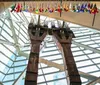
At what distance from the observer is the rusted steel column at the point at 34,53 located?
8.59 meters

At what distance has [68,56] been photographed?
405 inches

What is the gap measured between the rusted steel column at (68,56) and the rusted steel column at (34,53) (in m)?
0.93

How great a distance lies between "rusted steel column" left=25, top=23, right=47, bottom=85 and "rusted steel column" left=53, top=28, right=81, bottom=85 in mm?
935

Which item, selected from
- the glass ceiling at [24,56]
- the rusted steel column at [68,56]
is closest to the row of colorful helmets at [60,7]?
the rusted steel column at [68,56]

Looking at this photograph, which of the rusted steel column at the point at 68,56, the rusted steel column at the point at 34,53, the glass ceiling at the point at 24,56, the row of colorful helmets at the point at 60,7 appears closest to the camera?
the rusted steel column at the point at 34,53

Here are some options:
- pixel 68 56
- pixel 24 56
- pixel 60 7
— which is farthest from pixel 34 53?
pixel 24 56

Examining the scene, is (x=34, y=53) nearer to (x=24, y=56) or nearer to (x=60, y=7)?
(x=60, y=7)

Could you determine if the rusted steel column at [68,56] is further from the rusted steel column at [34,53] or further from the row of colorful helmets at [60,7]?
the row of colorful helmets at [60,7]

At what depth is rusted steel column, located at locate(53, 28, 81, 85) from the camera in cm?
892

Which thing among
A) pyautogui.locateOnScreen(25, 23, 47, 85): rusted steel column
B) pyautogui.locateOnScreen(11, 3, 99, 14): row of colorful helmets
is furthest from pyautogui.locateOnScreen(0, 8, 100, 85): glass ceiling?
pyautogui.locateOnScreen(11, 3, 99, 14): row of colorful helmets

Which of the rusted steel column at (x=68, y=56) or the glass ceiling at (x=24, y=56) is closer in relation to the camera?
the rusted steel column at (x=68, y=56)

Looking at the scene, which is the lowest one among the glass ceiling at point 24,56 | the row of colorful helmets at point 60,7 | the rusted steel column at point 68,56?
the rusted steel column at point 68,56

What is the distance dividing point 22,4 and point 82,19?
285 inches

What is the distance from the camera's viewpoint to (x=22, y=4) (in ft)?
35.7
